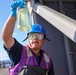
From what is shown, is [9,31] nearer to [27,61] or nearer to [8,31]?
[8,31]

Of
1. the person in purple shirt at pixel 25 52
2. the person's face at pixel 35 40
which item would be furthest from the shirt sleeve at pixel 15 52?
the person's face at pixel 35 40

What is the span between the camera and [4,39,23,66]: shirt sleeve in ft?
7.94

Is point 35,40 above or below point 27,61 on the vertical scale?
above

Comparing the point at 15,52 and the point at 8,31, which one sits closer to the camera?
the point at 8,31

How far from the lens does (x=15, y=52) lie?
2.45 meters

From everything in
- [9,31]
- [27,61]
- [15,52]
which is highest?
[9,31]

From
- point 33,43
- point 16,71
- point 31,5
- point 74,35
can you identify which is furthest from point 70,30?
point 31,5

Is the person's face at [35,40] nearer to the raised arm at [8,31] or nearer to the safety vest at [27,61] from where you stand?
the safety vest at [27,61]

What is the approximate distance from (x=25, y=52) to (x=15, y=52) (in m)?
0.14

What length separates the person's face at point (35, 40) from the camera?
8.34 feet

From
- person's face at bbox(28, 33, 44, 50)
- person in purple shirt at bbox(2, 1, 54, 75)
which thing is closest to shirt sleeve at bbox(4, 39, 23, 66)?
person in purple shirt at bbox(2, 1, 54, 75)

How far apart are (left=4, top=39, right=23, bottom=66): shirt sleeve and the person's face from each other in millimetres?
131

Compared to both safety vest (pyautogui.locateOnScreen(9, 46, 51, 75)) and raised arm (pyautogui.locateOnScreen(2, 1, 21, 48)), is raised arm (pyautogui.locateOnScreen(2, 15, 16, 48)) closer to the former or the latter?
raised arm (pyautogui.locateOnScreen(2, 1, 21, 48))

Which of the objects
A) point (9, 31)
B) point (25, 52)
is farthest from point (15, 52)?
point (9, 31)
